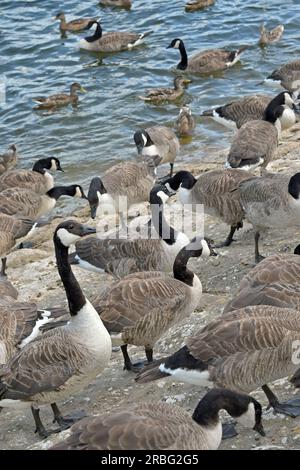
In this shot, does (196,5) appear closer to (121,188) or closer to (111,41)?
(111,41)

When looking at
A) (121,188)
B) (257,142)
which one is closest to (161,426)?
(121,188)

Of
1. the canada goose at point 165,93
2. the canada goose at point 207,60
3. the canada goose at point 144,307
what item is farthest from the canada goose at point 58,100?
the canada goose at point 144,307

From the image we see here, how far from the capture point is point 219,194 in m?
11.7

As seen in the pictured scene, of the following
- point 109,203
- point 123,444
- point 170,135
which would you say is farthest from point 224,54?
point 123,444

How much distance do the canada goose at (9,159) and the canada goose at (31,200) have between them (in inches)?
84.7

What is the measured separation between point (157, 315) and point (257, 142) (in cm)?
562

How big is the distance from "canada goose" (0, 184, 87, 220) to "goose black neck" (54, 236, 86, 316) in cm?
524

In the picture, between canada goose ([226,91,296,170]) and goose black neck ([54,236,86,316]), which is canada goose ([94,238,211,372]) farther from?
canada goose ([226,91,296,170])

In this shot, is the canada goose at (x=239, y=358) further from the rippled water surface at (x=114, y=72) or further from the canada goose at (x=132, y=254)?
the rippled water surface at (x=114, y=72)

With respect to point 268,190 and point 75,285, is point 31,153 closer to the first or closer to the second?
point 268,190

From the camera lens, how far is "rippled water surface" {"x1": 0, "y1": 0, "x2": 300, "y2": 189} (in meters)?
17.6

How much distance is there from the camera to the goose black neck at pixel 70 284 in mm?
8062

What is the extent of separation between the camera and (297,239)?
1096cm
